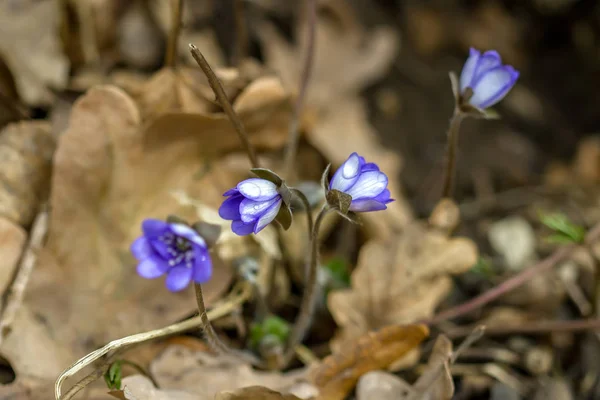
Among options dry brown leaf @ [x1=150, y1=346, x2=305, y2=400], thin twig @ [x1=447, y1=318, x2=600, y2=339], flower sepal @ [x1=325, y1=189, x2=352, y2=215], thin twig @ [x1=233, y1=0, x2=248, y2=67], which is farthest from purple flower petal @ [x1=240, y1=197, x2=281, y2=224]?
thin twig @ [x1=233, y1=0, x2=248, y2=67]

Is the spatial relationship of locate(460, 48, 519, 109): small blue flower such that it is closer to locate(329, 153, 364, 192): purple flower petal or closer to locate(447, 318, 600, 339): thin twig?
locate(329, 153, 364, 192): purple flower petal

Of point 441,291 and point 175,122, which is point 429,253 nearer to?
point 441,291

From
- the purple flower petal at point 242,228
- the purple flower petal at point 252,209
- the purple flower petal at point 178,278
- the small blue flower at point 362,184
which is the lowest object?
the purple flower petal at point 178,278

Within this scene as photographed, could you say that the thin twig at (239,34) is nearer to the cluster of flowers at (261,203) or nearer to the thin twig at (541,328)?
the cluster of flowers at (261,203)

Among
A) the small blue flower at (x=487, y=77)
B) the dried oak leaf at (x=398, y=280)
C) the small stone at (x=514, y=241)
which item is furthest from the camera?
the small stone at (x=514, y=241)

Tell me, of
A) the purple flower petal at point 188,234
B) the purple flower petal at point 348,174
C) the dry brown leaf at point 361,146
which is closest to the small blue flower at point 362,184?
the purple flower petal at point 348,174

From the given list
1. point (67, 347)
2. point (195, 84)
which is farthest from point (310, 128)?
point (67, 347)
